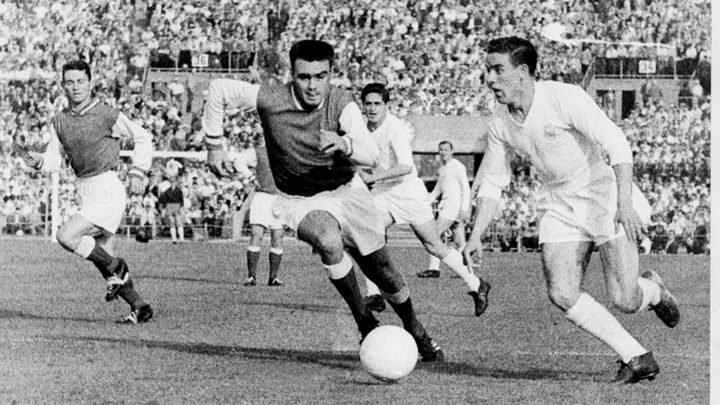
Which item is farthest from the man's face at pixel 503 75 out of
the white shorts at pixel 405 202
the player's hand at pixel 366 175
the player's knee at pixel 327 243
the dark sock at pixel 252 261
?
the dark sock at pixel 252 261

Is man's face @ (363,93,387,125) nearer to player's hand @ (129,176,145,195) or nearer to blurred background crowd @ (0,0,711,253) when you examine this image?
player's hand @ (129,176,145,195)

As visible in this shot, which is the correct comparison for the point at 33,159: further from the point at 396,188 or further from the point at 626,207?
the point at 626,207

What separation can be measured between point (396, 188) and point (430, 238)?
2.49 ft

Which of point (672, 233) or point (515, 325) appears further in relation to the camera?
point (672, 233)

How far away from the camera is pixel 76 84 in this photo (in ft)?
30.5

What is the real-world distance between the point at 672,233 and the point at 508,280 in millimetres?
11606

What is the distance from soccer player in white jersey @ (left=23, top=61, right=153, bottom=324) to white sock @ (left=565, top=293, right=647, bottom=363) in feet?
13.9

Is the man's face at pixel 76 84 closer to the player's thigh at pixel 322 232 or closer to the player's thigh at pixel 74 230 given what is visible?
the player's thigh at pixel 74 230

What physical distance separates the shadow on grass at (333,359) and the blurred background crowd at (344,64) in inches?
696

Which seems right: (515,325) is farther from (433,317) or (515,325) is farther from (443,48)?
(443,48)

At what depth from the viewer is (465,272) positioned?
1001 cm

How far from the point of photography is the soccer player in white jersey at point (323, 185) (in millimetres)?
6875

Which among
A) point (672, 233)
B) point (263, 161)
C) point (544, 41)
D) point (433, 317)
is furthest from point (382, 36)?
point (433, 317)

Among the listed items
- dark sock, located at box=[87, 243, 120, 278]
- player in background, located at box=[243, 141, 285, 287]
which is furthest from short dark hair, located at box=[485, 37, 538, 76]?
player in background, located at box=[243, 141, 285, 287]
